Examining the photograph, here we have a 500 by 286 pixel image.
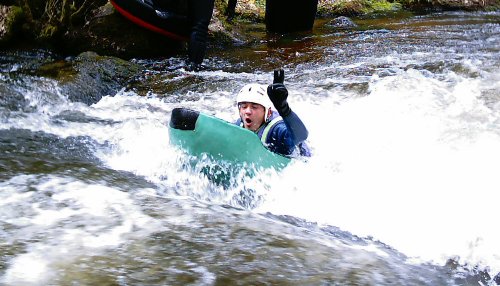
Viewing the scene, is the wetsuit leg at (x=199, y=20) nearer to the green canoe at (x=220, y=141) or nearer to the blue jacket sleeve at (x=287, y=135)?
the blue jacket sleeve at (x=287, y=135)

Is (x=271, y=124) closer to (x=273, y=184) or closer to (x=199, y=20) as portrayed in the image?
(x=273, y=184)

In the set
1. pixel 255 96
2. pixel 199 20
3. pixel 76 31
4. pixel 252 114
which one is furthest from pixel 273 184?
pixel 76 31

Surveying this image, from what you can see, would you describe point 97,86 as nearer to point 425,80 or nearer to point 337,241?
point 425,80

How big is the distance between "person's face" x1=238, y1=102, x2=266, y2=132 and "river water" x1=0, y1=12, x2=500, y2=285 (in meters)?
0.51

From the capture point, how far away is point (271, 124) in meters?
4.04

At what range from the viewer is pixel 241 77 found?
6.69 metres

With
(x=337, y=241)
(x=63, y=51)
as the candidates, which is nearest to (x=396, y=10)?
(x=63, y=51)

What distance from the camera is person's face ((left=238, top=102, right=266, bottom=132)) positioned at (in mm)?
4078

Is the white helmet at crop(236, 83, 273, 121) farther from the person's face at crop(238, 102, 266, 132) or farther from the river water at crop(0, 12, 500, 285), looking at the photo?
the river water at crop(0, 12, 500, 285)

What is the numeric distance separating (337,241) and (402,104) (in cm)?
328

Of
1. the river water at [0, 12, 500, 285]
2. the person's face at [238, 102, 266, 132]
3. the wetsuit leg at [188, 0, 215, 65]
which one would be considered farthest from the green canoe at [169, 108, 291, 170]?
the wetsuit leg at [188, 0, 215, 65]

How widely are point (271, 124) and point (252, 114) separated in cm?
16

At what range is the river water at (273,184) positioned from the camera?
2322 millimetres

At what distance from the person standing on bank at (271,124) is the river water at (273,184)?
19cm
